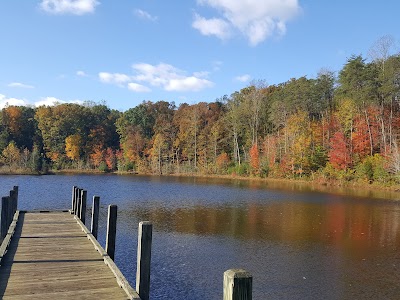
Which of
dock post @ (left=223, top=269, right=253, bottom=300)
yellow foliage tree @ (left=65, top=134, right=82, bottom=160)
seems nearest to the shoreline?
yellow foliage tree @ (left=65, top=134, right=82, bottom=160)

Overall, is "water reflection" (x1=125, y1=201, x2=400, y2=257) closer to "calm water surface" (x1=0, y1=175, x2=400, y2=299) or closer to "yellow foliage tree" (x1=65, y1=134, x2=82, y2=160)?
"calm water surface" (x1=0, y1=175, x2=400, y2=299)

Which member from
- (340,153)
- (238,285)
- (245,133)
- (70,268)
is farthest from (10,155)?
(238,285)

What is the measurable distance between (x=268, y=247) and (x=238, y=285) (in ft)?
35.3

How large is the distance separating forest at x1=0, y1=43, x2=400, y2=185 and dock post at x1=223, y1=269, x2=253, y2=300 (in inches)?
1452

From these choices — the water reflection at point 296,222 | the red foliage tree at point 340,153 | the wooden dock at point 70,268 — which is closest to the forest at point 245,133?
the red foliage tree at point 340,153

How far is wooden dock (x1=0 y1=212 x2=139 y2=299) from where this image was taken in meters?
5.41

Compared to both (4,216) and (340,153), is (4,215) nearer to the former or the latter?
(4,216)

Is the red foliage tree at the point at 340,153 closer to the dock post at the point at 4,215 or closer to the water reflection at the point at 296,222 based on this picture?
the water reflection at the point at 296,222

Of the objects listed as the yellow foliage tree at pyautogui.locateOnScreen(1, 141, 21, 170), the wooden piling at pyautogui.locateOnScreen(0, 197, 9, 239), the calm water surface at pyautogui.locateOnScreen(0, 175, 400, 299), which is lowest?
the calm water surface at pyautogui.locateOnScreen(0, 175, 400, 299)

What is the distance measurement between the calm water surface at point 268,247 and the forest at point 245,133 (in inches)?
816

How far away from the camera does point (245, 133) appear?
61.8 metres

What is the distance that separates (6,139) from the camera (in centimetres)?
6856

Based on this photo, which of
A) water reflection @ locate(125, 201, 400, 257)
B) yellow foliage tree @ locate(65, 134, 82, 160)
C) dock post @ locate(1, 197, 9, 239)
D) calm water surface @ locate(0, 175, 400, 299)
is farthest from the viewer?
yellow foliage tree @ locate(65, 134, 82, 160)

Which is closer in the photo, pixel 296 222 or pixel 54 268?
pixel 54 268
